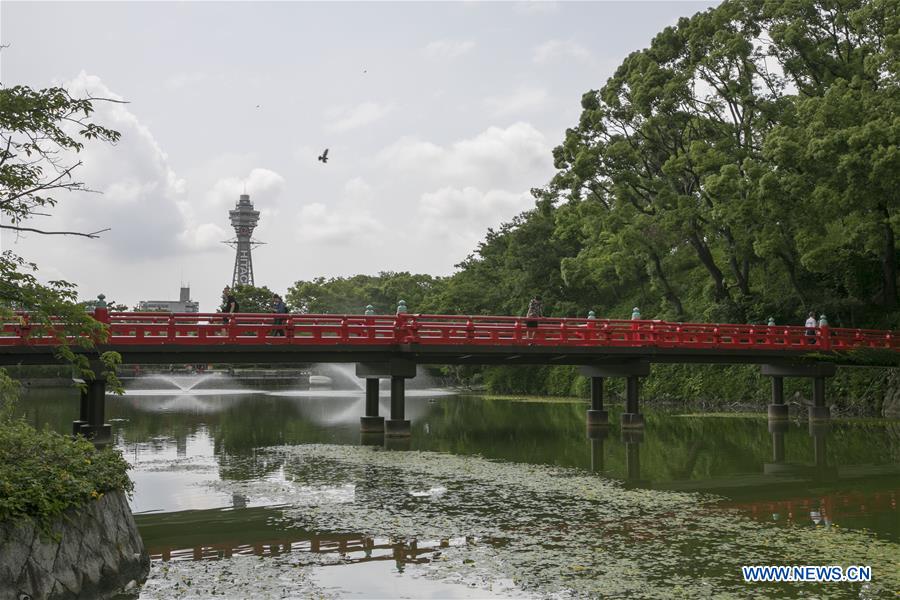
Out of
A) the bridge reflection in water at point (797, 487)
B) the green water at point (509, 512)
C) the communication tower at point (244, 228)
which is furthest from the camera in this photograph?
the communication tower at point (244, 228)

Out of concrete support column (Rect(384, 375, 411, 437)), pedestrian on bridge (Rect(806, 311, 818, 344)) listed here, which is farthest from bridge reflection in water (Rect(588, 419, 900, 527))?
pedestrian on bridge (Rect(806, 311, 818, 344))

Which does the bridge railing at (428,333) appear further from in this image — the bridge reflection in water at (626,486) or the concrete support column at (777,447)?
the bridge reflection in water at (626,486)

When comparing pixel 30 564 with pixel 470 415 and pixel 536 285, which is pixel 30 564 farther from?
pixel 536 285

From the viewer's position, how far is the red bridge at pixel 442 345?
25.2 m

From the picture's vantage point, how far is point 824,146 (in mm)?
33281

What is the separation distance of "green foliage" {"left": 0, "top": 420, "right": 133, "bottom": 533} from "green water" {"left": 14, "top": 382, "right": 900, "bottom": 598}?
4.85ft

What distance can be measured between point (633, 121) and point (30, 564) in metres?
40.3

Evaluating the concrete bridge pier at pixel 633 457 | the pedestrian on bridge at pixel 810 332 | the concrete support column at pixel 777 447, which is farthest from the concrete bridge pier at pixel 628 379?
the pedestrian on bridge at pixel 810 332

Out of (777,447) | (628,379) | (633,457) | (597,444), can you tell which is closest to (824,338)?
(628,379)

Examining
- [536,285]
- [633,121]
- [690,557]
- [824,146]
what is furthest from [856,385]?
[690,557]

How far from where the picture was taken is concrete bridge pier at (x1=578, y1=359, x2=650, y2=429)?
106 ft

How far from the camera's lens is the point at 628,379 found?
3306 cm

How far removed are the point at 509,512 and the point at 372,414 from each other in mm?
16770

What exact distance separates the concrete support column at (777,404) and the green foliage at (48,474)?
30771 millimetres
